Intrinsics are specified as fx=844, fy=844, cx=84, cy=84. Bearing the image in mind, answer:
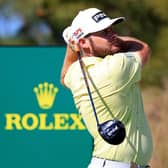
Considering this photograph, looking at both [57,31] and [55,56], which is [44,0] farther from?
[55,56]

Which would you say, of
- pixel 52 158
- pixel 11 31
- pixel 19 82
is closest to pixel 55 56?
pixel 19 82

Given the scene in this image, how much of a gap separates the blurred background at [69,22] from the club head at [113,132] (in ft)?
17.5

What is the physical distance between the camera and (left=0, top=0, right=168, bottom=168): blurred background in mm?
10109

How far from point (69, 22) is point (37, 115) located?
496 centimetres

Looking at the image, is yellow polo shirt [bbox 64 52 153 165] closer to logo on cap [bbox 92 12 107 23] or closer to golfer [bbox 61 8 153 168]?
golfer [bbox 61 8 153 168]

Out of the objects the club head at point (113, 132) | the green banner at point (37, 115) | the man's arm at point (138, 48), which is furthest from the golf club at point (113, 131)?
the green banner at point (37, 115)

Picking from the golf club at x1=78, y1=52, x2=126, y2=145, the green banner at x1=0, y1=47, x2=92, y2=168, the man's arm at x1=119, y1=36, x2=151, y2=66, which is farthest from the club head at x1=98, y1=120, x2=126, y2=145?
the green banner at x1=0, y1=47, x2=92, y2=168

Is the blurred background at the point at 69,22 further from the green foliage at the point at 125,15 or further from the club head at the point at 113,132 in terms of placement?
the club head at the point at 113,132

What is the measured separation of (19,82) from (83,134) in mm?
551

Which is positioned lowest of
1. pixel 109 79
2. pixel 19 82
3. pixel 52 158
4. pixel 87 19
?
pixel 52 158

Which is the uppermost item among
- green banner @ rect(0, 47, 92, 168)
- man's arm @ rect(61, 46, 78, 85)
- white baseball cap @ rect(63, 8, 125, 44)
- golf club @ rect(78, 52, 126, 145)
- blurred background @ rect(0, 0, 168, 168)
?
white baseball cap @ rect(63, 8, 125, 44)

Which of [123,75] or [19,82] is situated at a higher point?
[123,75]

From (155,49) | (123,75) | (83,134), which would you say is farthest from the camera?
(155,49)

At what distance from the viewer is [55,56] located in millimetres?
5602
